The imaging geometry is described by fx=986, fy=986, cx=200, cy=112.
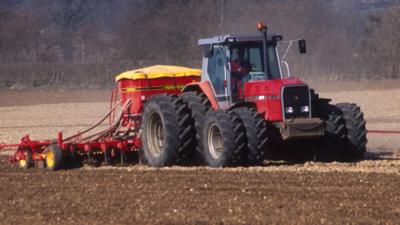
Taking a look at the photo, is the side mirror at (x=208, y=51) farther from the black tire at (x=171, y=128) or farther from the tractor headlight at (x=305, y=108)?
the tractor headlight at (x=305, y=108)

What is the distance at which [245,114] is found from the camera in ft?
52.6

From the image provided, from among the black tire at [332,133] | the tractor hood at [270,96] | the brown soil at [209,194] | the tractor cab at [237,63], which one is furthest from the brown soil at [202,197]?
the black tire at [332,133]

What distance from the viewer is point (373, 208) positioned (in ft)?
36.5

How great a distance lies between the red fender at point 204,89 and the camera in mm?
17047

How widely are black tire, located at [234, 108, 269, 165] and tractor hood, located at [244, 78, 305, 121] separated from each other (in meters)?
0.38

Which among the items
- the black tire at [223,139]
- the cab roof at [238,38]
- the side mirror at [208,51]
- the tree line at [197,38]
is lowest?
the black tire at [223,139]

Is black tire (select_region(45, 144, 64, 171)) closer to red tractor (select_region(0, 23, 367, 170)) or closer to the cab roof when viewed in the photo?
red tractor (select_region(0, 23, 367, 170))

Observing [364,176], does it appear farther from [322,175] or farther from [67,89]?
[67,89]

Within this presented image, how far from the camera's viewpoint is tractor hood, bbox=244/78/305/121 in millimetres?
16266

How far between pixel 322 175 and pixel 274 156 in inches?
133

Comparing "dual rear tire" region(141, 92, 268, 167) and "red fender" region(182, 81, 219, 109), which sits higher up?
"red fender" region(182, 81, 219, 109)

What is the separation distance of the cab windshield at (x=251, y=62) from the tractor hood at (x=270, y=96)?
457mm

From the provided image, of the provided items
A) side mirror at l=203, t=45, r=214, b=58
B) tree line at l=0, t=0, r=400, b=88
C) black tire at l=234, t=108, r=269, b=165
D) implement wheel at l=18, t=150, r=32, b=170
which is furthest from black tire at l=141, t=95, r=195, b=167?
tree line at l=0, t=0, r=400, b=88

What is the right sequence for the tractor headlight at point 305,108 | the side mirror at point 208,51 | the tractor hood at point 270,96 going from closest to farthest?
1. the tractor hood at point 270,96
2. the tractor headlight at point 305,108
3. the side mirror at point 208,51
